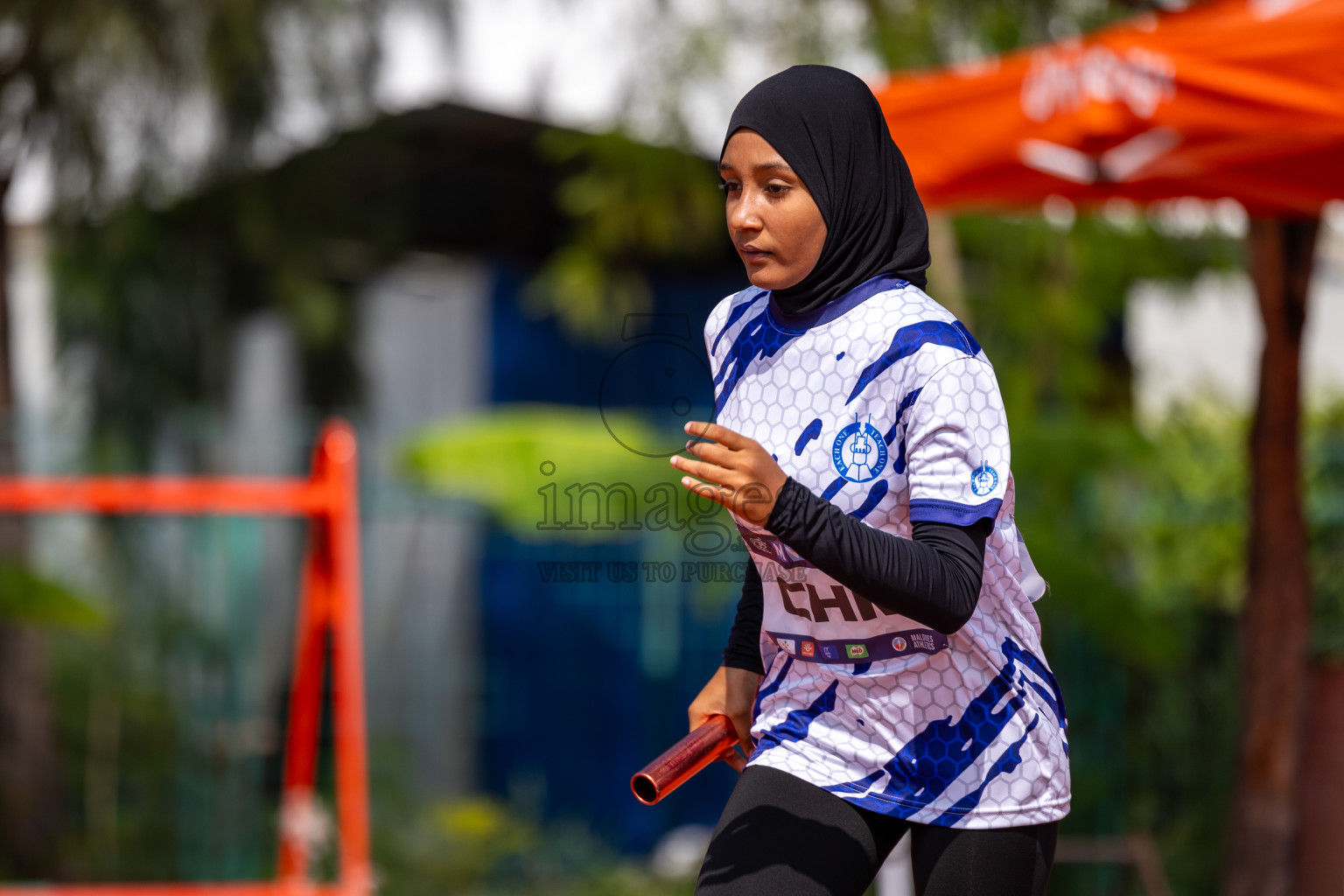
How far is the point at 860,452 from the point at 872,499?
0.06 m

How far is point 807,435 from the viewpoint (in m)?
1.82

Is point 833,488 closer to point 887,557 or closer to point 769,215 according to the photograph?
point 887,557

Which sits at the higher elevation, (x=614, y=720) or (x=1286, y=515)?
(x=1286, y=515)

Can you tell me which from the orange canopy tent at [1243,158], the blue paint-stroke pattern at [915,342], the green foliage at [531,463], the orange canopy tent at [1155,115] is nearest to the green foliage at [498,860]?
the green foliage at [531,463]

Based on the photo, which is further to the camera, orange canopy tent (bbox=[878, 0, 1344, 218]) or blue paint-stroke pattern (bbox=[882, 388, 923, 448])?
orange canopy tent (bbox=[878, 0, 1344, 218])

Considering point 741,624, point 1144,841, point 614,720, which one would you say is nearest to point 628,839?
point 614,720

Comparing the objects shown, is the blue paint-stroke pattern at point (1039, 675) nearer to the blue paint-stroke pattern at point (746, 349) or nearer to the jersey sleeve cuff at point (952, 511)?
the jersey sleeve cuff at point (952, 511)

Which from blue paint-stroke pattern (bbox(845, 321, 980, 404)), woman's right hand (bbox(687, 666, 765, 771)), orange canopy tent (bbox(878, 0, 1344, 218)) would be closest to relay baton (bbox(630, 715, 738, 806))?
woman's right hand (bbox(687, 666, 765, 771))

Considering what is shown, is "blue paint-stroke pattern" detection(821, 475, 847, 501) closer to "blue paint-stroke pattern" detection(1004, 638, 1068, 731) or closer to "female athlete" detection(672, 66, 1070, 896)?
"female athlete" detection(672, 66, 1070, 896)

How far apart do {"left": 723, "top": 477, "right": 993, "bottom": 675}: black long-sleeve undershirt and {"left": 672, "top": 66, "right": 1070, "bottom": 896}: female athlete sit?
0.10 ft

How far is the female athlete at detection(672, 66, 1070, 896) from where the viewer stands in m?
1.75

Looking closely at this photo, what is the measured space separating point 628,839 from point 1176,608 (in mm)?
2651

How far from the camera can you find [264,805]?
6.14 m

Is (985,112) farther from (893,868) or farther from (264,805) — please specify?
(264,805)
